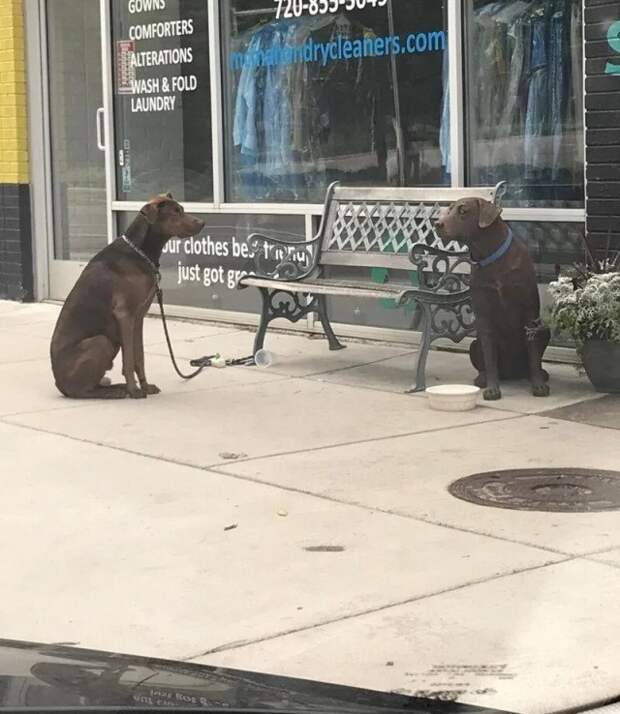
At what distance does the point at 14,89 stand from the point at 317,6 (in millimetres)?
3628

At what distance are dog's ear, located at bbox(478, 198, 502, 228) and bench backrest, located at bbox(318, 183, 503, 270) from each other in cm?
83

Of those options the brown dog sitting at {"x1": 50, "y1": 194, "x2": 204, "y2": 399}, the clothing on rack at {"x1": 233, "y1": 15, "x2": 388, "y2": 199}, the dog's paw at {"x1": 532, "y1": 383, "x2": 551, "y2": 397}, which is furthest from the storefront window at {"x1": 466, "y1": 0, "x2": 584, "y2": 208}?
the brown dog sitting at {"x1": 50, "y1": 194, "x2": 204, "y2": 399}

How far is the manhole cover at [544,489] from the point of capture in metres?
5.72

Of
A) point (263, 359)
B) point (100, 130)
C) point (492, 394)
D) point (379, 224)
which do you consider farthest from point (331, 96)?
point (492, 394)

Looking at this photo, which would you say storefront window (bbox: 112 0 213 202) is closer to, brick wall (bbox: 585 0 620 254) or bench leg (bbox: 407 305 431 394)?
bench leg (bbox: 407 305 431 394)

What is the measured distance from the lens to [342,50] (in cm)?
1009

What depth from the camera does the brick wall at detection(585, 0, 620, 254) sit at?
816 centimetres

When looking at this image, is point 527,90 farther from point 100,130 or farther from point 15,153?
point 15,153

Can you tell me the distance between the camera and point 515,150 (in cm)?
911

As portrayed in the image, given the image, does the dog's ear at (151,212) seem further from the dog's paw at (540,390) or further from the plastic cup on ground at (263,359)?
the dog's paw at (540,390)

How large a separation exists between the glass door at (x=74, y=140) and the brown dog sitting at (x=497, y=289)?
5282mm

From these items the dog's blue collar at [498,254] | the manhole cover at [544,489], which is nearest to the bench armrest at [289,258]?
the dog's blue collar at [498,254]

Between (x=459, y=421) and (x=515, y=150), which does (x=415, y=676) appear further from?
(x=515, y=150)

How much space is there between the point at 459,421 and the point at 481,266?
92 cm
